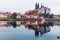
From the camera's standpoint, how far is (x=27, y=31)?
4.64 metres

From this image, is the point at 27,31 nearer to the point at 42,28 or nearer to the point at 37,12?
the point at 42,28

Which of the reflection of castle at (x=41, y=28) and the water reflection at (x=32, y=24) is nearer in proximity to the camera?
the reflection of castle at (x=41, y=28)

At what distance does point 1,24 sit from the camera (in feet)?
18.3

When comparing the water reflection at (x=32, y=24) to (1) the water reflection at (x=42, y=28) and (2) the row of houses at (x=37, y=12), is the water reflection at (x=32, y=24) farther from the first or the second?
(2) the row of houses at (x=37, y=12)

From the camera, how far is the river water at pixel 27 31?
4.07m

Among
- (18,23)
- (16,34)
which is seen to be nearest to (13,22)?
(18,23)

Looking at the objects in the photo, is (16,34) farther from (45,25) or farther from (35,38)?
(45,25)

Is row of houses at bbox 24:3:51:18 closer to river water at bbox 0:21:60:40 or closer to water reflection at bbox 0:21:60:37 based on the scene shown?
water reflection at bbox 0:21:60:37

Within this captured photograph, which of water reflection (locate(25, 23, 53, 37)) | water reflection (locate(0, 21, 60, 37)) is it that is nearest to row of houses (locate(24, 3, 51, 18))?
water reflection (locate(0, 21, 60, 37))

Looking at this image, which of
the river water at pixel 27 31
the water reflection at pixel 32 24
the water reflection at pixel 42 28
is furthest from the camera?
the water reflection at pixel 32 24

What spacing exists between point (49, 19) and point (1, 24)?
137cm

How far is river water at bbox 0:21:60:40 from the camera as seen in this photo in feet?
13.4

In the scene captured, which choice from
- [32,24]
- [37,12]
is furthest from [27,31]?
[37,12]

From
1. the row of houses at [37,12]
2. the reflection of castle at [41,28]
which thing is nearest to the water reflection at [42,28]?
the reflection of castle at [41,28]
